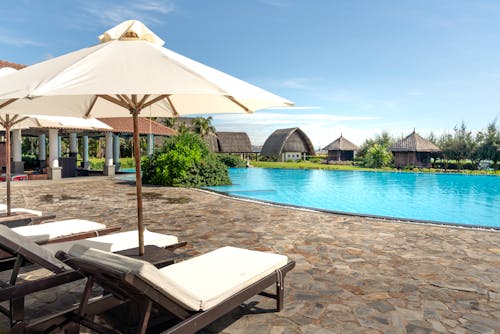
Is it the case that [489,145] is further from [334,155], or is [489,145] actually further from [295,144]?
[295,144]

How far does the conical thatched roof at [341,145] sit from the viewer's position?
50275 mm

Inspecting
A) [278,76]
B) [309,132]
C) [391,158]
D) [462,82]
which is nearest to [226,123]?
[309,132]

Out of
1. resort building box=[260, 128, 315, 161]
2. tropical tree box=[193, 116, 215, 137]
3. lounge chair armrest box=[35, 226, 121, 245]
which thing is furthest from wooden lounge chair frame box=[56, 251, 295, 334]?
resort building box=[260, 128, 315, 161]

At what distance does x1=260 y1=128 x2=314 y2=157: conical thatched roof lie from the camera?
1987 inches

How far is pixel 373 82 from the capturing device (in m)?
31.2

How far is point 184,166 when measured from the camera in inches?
656

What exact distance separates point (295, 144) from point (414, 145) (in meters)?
17.2

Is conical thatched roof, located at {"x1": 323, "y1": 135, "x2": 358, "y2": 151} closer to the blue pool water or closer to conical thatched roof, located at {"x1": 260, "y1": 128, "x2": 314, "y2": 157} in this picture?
conical thatched roof, located at {"x1": 260, "y1": 128, "x2": 314, "y2": 157}

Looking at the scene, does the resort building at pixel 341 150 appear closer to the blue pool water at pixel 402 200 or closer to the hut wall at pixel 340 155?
the hut wall at pixel 340 155

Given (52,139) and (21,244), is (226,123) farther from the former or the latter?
(21,244)

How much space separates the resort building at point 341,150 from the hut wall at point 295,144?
3.89 meters

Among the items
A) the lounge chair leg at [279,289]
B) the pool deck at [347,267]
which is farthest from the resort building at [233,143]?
the lounge chair leg at [279,289]

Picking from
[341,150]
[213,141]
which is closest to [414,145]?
[341,150]

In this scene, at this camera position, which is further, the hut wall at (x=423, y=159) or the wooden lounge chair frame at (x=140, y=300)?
the hut wall at (x=423, y=159)
